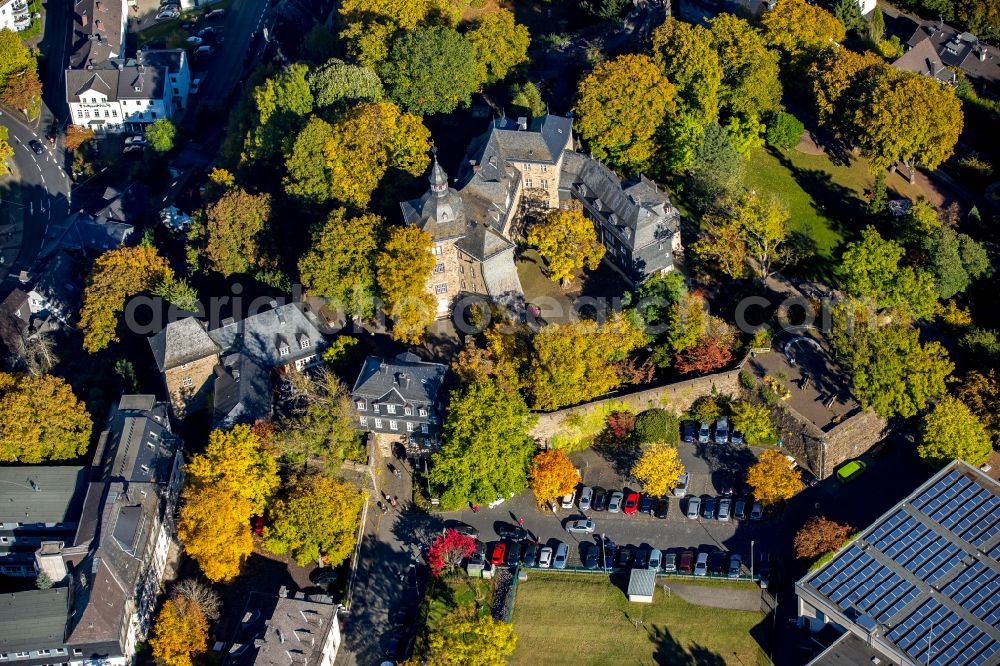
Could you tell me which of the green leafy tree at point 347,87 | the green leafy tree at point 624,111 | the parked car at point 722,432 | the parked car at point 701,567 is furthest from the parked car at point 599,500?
the green leafy tree at point 347,87

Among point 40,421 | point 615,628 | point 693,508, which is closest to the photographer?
point 615,628

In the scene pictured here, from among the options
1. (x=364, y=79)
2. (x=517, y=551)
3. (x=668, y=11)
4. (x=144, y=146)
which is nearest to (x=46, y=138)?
(x=144, y=146)

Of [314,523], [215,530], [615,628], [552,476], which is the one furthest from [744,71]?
[215,530]

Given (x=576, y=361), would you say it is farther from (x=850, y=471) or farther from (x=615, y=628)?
(x=850, y=471)

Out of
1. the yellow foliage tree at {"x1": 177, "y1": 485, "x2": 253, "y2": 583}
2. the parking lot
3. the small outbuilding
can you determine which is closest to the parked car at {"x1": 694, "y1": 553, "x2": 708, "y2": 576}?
the parking lot

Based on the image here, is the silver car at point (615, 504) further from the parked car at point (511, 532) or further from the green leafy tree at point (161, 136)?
the green leafy tree at point (161, 136)

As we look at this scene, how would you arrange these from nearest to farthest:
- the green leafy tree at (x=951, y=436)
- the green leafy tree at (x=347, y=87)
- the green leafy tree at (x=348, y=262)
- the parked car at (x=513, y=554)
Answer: the parked car at (x=513, y=554)
the green leafy tree at (x=951, y=436)
the green leafy tree at (x=348, y=262)
the green leafy tree at (x=347, y=87)
